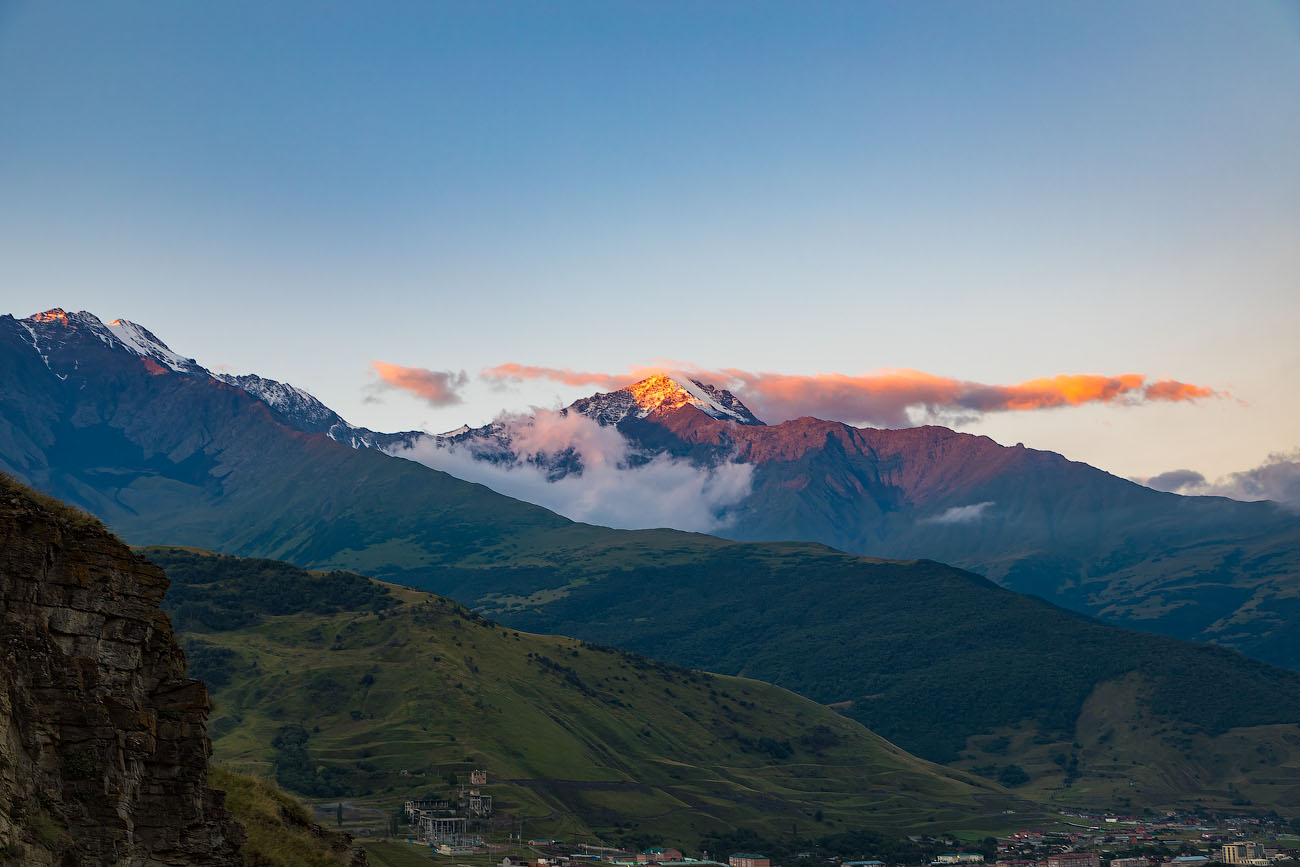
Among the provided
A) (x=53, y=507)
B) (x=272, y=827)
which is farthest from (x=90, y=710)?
(x=272, y=827)

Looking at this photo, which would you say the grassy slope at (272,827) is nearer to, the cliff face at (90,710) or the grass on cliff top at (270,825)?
the grass on cliff top at (270,825)

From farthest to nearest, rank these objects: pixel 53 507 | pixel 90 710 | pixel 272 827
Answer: pixel 272 827, pixel 53 507, pixel 90 710

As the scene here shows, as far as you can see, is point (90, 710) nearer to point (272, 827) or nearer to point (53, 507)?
point (53, 507)

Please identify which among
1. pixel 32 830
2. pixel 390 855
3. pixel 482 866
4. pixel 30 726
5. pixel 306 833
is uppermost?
pixel 30 726

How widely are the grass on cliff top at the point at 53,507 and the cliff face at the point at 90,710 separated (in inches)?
2.5

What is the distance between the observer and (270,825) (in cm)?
4100

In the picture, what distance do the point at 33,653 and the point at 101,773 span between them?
9.51ft

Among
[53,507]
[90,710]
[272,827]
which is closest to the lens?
[90,710]

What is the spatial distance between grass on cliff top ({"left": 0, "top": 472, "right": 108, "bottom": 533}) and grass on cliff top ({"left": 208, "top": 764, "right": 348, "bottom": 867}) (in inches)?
435

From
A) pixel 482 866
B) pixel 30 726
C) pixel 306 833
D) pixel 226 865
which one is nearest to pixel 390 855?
pixel 306 833

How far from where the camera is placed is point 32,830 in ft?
84.6

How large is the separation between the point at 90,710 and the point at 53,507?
15.2ft

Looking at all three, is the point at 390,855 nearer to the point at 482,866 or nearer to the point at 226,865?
the point at 226,865

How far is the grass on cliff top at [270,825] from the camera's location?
37.8m
